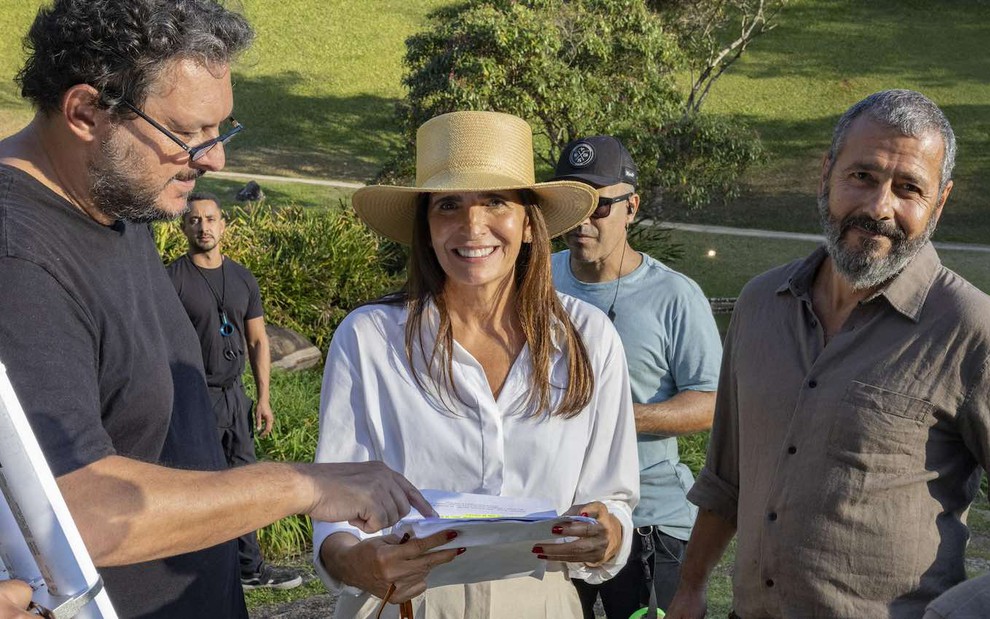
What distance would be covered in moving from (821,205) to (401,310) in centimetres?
116

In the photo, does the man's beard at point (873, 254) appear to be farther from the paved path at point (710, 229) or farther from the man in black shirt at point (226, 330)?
the paved path at point (710, 229)

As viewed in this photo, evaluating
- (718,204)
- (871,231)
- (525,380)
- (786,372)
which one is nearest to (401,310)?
(525,380)

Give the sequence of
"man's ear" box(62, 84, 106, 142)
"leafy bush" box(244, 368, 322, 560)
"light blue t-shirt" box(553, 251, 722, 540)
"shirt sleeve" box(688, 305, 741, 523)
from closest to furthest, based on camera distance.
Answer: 1. "man's ear" box(62, 84, 106, 142)
2. "shirt sleeve" box(688, 305, 741, 523)
3. "light blue t-shirt" box(553, 251, 722, 540)
4. "leafy bush" box(244, 368, 322, 560)

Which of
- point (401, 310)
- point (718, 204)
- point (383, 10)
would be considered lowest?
point (718, 204)

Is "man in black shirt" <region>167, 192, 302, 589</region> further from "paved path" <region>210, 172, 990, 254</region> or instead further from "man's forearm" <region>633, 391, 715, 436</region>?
"paved path" <region>210, 172, 990, 254</region>

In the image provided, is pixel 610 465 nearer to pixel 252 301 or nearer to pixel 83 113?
pixel 83 113

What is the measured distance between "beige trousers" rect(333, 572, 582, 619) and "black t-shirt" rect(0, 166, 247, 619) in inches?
13.2

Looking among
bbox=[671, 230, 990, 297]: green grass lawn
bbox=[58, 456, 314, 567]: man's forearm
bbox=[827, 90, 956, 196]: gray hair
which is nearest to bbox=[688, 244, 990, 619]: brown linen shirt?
bbox=[827, 90, 956, 196]: gray hair

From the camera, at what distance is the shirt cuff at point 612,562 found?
2775 millimetres

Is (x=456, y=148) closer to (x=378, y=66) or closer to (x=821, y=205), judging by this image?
(x=821, y=205)

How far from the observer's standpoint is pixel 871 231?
8.63ft

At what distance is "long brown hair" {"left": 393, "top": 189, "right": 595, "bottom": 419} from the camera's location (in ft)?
9.20

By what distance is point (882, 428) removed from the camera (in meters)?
2.49

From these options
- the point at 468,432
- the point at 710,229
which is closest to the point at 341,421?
the point at 468,432
